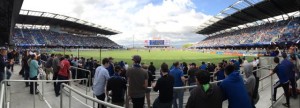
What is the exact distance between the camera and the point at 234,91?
362cm

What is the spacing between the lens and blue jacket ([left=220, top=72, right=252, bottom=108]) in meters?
3.61

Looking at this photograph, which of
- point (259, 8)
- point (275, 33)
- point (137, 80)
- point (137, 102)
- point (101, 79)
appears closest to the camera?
point (137, 80)

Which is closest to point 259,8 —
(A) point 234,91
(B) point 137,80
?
(B) point 137,80

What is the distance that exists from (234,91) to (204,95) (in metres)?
0.73

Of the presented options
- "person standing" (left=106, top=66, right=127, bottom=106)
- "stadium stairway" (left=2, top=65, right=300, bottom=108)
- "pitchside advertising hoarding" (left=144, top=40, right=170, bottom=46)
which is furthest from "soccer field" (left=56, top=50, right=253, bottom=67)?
"pitchside advertising hoarding" (left=144, top=40, right=170, bottom=46)

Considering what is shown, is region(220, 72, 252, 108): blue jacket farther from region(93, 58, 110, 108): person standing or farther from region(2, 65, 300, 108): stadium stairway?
region(93, 58, 110, 108): person standing

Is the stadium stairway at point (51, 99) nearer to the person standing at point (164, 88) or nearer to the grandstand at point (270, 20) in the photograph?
the person standing at point (164, 88)

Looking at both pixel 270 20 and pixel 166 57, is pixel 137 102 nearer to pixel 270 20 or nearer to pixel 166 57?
pixel 166 57

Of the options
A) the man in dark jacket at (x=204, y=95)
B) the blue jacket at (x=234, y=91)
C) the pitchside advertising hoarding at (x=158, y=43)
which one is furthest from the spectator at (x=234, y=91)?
the pitchside advertising hoarding at (x=158, y=43)

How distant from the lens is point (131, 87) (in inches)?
204

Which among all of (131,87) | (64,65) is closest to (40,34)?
(64,65)

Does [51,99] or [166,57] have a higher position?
[166,57]

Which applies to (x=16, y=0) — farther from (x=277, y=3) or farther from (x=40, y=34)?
(x=40, y=34)

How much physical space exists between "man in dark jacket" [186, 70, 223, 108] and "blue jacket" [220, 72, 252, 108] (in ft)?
1.15
